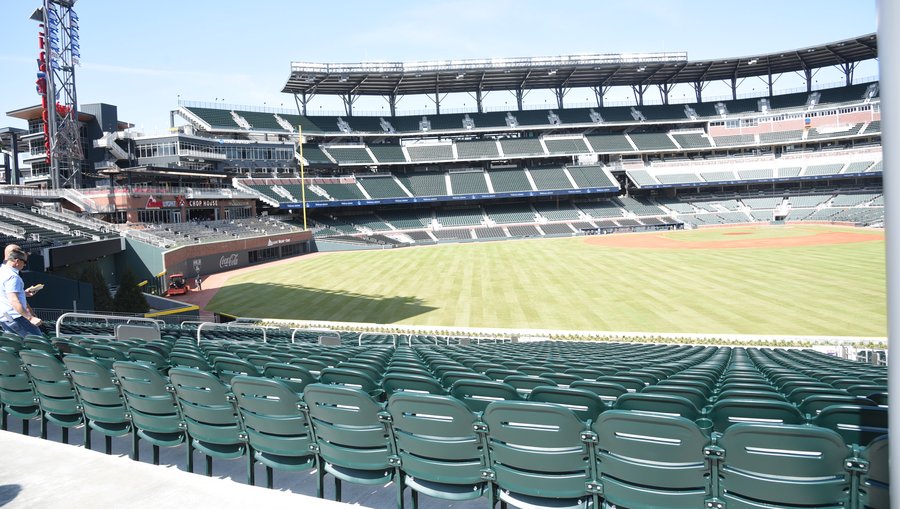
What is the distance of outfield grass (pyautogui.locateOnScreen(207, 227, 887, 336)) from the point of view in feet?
79.9

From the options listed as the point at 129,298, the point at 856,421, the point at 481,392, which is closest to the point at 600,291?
the point at 129,298

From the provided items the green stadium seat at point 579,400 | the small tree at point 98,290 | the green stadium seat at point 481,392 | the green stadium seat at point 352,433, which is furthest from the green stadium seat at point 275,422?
the small tree at point 98,290

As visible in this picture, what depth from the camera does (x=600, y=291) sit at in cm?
3203

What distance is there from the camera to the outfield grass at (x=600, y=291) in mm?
24344

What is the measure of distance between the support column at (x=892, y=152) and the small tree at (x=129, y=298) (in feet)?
99.1

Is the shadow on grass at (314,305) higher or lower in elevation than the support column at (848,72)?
lower

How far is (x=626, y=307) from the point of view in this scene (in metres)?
27.4

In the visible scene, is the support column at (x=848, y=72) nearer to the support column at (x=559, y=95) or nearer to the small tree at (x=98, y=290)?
the support column at (x=559, y=95)

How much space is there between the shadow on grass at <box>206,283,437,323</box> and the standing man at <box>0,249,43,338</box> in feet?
60.7

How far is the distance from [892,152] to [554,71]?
86.6 metres

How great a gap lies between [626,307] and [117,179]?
51989 millimetres

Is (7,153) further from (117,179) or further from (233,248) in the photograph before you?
(233,248)

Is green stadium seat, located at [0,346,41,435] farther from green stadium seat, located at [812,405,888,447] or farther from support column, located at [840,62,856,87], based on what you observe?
support column, located at [840,62,856,87]

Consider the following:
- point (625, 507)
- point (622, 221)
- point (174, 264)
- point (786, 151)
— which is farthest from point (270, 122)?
point (625, 507)
